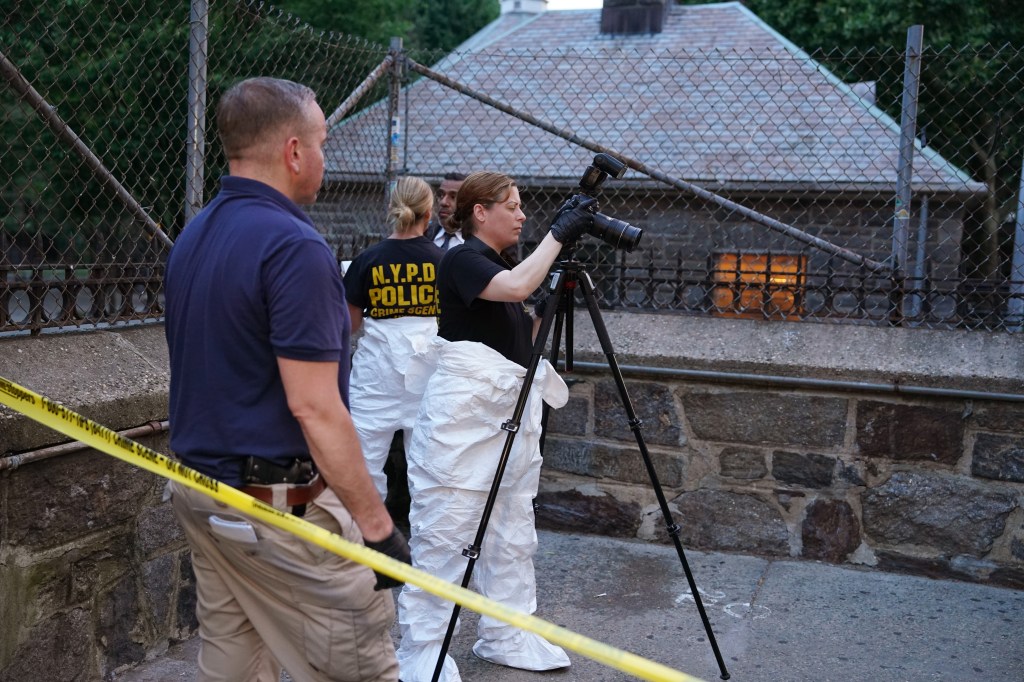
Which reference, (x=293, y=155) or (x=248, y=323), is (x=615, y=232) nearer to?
(x=293, y=155)

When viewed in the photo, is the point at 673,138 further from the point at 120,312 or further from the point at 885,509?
the point at 120,312

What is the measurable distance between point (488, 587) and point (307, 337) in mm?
1867

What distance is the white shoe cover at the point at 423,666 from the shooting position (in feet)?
11.4

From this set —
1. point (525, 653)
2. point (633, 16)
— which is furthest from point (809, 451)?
point (633, 16)

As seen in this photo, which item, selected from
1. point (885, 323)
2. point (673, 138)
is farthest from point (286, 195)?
point (673, 138)

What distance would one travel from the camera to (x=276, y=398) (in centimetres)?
217

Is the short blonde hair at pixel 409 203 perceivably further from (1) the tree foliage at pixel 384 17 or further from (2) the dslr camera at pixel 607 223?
(1) the tree foliage at pixel 384 17

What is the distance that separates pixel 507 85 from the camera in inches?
525

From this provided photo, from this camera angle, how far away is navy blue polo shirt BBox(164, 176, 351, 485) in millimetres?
2088

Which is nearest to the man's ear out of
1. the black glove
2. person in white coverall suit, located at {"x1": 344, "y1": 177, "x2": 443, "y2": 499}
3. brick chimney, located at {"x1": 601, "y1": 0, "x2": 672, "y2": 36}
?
the black glove

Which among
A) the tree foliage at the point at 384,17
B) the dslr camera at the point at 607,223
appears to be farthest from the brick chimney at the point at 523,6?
the dslr camera at the point at 607,223

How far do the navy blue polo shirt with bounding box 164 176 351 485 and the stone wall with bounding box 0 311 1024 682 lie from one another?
1.40 m

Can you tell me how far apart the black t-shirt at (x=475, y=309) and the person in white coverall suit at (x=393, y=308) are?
0.89 metres

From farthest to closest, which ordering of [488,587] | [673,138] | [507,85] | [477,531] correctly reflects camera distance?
[507,85] → [673,138] → [488,587] → [477,531]
